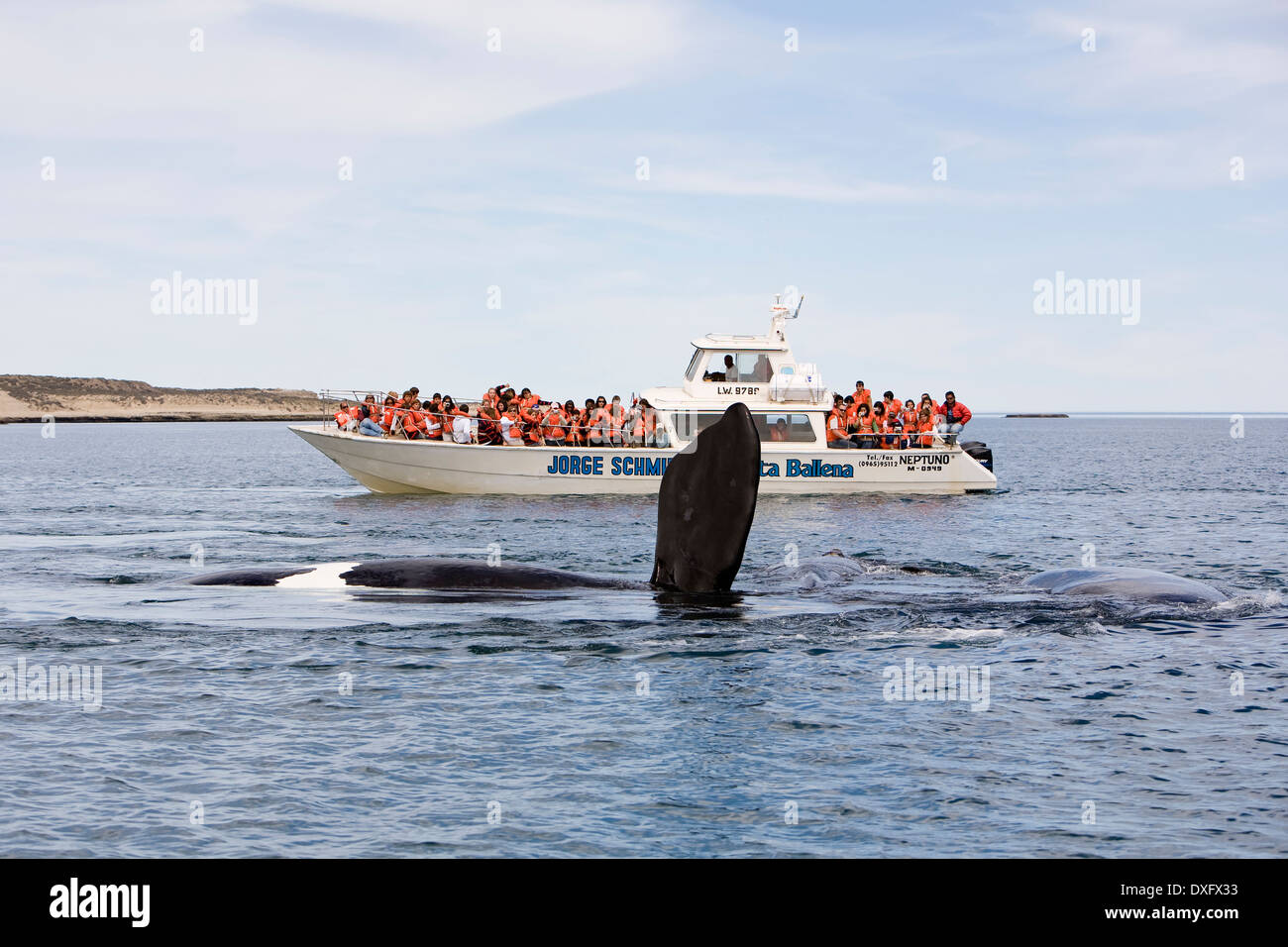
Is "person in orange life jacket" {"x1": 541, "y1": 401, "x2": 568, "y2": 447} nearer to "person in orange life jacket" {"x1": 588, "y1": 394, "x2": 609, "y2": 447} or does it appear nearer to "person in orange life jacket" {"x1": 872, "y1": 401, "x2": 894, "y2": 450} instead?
"person in orange life jacket" {"x1": 588, "y1": 394, "x2": 609, "y2": 447}

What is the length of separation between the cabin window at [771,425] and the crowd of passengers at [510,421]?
1.75ft

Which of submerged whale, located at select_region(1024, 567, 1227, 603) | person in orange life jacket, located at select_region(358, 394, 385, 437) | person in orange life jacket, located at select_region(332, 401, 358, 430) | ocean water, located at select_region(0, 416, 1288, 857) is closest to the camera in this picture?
ocean water, located at select_region(0, 416, 1288, 857)

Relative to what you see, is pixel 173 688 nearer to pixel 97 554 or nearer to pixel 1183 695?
pixel 1183 695

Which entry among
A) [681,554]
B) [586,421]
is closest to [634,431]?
[586,421]

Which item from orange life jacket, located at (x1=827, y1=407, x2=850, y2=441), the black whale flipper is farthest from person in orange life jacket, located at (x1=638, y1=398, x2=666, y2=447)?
the black whale flipper

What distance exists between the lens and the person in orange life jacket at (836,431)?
99.1 ft

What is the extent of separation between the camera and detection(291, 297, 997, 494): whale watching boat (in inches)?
1150

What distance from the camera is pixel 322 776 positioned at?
22.8 ft

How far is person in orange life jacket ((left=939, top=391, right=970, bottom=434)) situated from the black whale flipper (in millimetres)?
21108

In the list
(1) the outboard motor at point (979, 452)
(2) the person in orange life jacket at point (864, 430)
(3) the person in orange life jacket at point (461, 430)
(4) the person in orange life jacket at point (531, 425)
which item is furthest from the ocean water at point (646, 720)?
(1) the outboard motor at point (979, 452)

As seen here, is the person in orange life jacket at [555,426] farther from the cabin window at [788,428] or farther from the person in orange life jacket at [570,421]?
the cabin window at [788,428]
